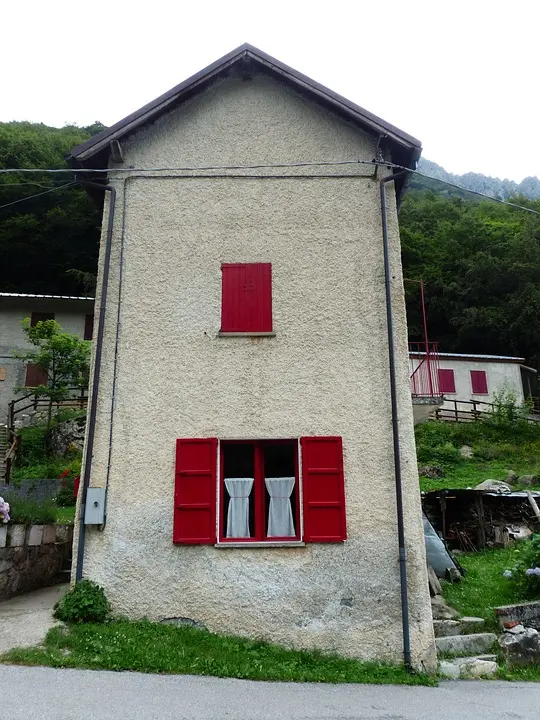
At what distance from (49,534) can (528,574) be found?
8591mm

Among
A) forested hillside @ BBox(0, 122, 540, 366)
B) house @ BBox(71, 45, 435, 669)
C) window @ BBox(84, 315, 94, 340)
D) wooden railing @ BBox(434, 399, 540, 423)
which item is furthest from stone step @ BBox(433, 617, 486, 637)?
forested hillside @ BBox(0, 122, 540, 366)

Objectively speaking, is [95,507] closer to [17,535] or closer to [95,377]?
[95,377]

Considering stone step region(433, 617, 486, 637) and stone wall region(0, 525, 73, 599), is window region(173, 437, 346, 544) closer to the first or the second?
stone step region(433, 617, 486, 637)

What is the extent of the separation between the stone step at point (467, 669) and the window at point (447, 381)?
2566 cm

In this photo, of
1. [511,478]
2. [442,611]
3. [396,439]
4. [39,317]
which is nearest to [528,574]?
[442,611]

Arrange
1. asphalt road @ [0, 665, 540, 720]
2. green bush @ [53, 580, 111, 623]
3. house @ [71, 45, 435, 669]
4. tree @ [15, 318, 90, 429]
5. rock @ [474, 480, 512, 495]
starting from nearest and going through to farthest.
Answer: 1. asphalt road @ [0, 665, 540, 720]
2. green bush @ [53, 580, 111, 623]
3. house @ [71, 45, 435, 669]
4. rock @ [474, 480, 512, 495]
5. tree @ [15, 318, 90, 429]

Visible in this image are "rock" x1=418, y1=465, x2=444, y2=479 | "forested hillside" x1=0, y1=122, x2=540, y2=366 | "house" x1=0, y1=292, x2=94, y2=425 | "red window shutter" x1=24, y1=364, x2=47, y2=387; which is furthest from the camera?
"forested hillside" x1=0, y1=122, x2=540, y2=366

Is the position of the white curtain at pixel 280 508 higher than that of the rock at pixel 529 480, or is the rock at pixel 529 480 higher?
the rock at pixel 529 480

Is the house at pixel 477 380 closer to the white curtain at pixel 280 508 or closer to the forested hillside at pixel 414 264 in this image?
the forested hillside at pixel 414 264

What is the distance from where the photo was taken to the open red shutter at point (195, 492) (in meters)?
7.95

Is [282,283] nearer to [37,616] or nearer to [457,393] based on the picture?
[37,616]

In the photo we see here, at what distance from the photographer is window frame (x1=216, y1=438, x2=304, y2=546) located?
802 cm

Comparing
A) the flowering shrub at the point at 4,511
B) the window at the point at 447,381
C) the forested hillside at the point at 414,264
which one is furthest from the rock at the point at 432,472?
the forested hillside at the point at 414,264

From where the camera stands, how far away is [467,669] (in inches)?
295
